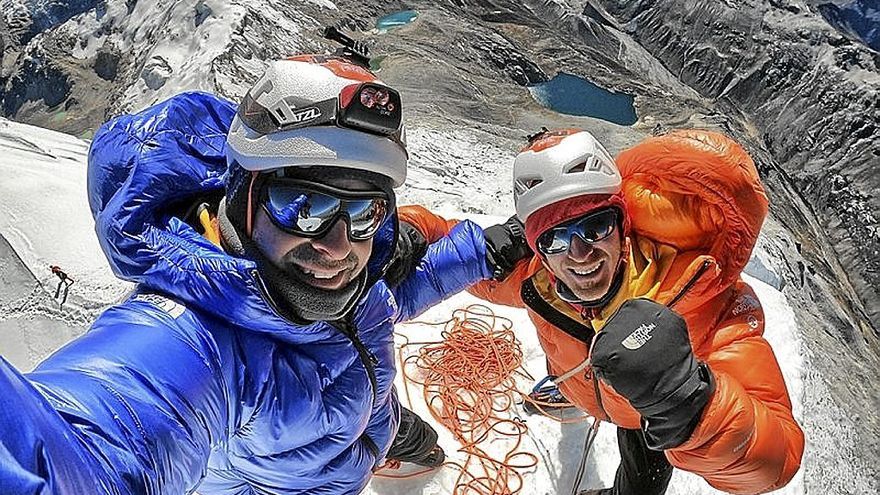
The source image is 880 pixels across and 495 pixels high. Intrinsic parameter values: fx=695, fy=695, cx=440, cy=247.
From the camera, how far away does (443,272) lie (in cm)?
252

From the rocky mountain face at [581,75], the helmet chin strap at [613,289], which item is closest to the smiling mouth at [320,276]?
the helmet chin strap at [613,289]

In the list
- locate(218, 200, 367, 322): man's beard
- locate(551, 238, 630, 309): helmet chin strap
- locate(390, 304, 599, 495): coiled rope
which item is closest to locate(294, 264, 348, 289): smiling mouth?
locate(218, 200, 367, 322): man's beard

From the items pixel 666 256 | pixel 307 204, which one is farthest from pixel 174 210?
pixel 666 256

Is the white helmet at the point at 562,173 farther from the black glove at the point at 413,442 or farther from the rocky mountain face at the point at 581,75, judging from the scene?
the rocky mountain face at the point at 581,75

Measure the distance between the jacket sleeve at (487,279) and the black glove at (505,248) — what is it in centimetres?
5

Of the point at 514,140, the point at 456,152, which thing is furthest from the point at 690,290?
the point at 514,140

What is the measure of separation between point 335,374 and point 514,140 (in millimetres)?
6646

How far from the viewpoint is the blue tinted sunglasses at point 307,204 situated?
1589mm

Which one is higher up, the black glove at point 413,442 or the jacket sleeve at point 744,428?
the jacket sleeve at point 744,428

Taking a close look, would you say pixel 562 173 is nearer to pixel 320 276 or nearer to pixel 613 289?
pixel 613 289

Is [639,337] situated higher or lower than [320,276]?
higher

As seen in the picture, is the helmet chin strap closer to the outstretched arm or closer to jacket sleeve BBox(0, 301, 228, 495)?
the outstretched arm

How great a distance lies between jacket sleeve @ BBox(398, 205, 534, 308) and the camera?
267 cm

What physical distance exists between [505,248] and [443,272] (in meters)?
0.26
